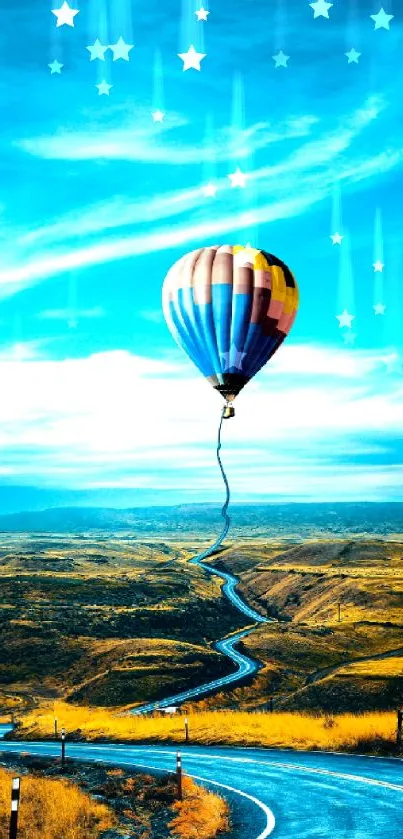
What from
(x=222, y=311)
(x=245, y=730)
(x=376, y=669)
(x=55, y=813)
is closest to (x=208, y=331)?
(x=222, y=311)

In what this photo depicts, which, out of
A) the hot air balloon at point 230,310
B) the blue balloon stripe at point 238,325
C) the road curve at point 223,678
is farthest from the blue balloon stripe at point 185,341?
the road curve at point 223,678

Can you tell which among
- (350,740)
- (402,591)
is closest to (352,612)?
(402,591)

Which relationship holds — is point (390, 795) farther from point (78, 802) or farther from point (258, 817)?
point (78, 802)

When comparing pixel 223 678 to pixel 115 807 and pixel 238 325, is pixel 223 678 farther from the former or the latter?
pixel 115 807

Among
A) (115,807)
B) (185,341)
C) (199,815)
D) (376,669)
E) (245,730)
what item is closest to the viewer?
(199,815)

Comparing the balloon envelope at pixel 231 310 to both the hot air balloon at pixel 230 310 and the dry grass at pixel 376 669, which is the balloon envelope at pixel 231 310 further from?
the dry grass at pixel 376 669

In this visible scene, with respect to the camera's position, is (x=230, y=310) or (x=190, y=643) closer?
(x=230, y=310)
